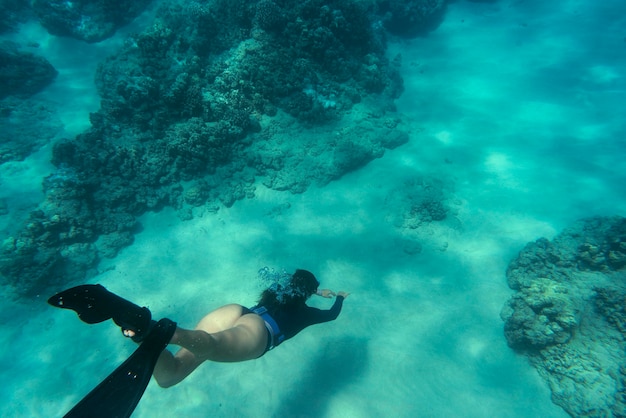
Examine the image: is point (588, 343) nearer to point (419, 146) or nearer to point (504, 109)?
point (419, 146)

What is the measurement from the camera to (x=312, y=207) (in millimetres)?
9008

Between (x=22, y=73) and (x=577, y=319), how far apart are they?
21.7 metres

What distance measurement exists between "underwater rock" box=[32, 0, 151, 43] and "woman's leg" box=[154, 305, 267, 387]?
1812 centimetres

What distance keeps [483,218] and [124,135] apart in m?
12.0

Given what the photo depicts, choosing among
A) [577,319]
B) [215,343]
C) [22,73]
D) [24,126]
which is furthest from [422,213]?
[22,73]

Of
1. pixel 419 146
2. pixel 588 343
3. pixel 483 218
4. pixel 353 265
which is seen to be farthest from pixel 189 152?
pixel 588 343

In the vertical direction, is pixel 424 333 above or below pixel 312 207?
below

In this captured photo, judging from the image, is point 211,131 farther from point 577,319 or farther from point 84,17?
point 84,17

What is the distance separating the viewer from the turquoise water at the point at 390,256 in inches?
232

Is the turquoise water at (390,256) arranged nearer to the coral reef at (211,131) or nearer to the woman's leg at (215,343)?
the coral reef at (211,131)

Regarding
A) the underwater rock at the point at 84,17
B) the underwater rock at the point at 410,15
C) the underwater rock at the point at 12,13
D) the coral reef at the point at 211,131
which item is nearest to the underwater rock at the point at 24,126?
the coral reef at the point at 211,131

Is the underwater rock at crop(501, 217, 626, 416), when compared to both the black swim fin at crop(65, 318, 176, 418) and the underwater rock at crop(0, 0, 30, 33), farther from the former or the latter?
the underwater rock at crop(0, 0, 30, 33)

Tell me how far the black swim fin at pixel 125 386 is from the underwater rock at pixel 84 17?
18.7 metres

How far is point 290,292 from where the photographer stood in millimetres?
4785
